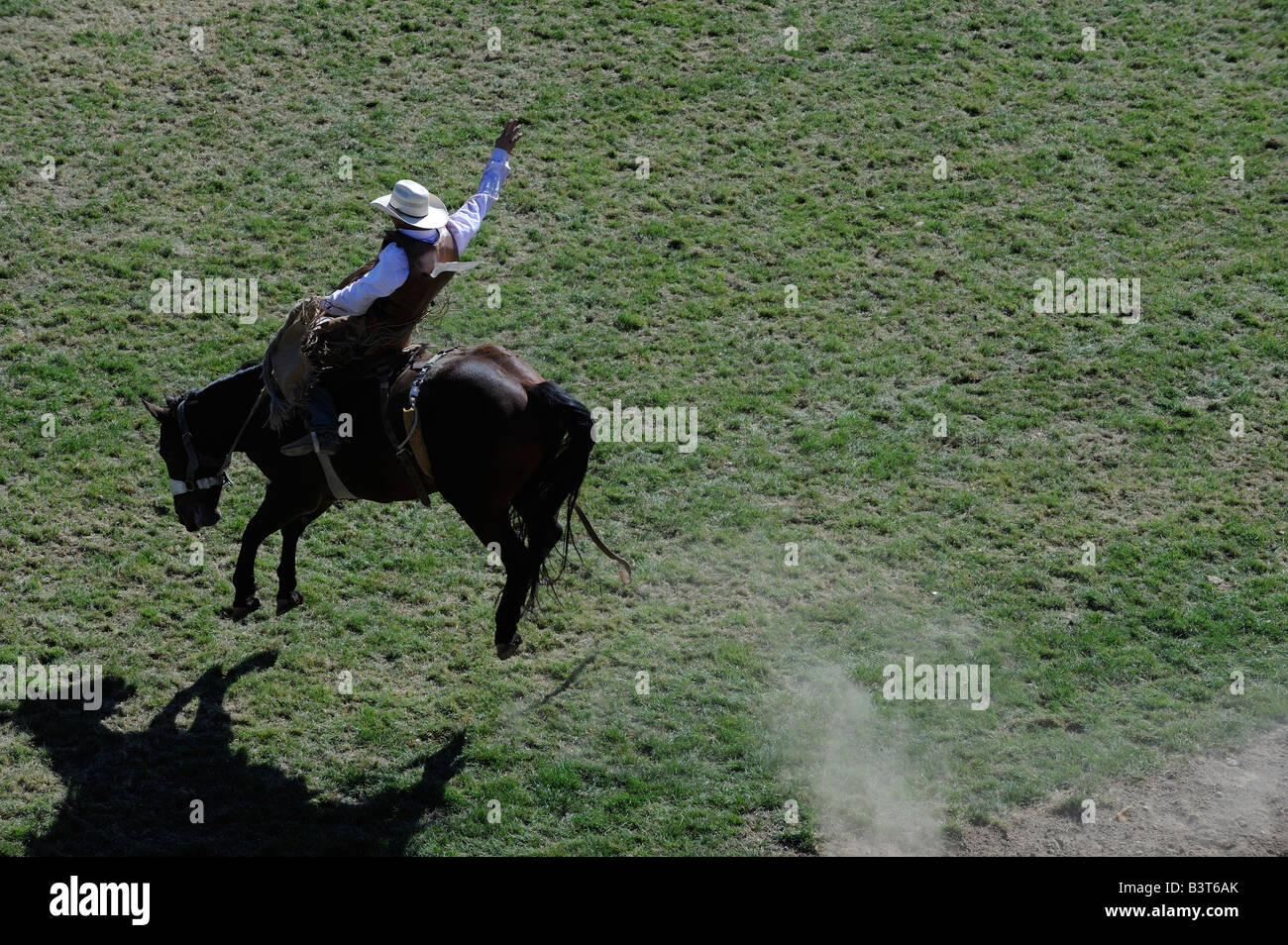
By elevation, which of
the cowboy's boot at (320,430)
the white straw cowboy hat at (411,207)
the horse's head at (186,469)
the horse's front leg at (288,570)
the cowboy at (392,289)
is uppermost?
the white straw cowboy hat at (411,207)

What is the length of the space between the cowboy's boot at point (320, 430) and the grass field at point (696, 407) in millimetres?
1438

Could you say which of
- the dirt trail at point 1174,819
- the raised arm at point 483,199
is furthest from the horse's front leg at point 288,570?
the dirt trail at point 1174,819

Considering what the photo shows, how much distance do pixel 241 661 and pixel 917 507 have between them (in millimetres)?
5287

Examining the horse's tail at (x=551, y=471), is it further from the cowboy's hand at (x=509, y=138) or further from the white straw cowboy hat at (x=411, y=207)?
the cowboy's hand at (x=509, y=138)

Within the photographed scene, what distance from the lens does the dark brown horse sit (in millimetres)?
7652

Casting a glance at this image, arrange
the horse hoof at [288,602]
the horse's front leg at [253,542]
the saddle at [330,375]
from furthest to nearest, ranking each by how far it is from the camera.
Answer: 1. the horse hoof at [288,602]
2. the horse's front leg at [253,542]
3. the saddle at [330,375]

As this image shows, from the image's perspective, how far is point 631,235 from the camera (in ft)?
41.0

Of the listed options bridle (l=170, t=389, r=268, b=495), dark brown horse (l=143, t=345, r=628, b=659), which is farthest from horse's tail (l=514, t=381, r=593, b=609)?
bridle (l=170, t=389, r=268, b=495)

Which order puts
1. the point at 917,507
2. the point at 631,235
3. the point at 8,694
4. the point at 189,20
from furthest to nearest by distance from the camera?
the point at 189,20 → the point at 631,235 → the point at 917,507 → the point at 8,694

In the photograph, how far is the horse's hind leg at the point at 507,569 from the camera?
784cm

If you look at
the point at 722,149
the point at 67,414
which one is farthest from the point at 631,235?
the point at 67,414

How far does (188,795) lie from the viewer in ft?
24.2

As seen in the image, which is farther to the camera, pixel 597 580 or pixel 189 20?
pixel 189 20

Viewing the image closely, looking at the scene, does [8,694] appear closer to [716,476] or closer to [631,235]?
[716,476]
